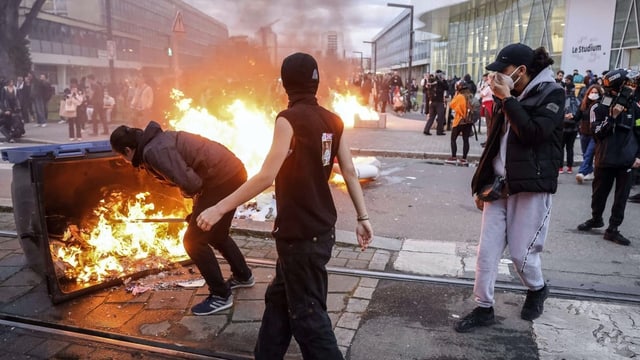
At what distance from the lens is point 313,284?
2.43 meters

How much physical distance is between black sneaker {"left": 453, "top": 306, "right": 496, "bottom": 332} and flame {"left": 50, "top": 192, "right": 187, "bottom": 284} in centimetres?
256

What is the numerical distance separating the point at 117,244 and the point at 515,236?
11.2ft

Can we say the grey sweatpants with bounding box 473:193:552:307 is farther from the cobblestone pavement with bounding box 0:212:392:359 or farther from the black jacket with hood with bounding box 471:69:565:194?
the cobblestone pavement with bounding box 0:212:392:359

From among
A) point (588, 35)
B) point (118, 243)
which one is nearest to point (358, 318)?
point (118, 243)

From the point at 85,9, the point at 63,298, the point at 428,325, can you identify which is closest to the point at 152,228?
the point at 63,298

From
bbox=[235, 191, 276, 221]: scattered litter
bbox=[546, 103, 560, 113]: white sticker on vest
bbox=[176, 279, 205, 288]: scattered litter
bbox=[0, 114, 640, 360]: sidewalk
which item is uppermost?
bbox=[546, 103, 560, 113]: white sticker on vest

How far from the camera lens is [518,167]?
3.18m

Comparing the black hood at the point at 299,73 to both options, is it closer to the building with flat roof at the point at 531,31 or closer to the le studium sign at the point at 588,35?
the building with flat roof at the point at 531,31

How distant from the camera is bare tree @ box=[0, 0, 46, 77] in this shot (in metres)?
23.2

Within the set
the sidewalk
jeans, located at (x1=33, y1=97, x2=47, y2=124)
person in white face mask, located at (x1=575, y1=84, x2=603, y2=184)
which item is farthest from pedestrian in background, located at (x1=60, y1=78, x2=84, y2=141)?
person in white face mask, located at (x1=575, y1=84, x2=603, y2=184)

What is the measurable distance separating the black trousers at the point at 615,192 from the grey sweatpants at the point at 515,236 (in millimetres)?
2480

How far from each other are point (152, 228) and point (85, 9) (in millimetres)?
49729

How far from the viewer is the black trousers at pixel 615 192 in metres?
5.27

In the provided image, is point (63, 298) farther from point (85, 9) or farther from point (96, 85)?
point (85, 9)
